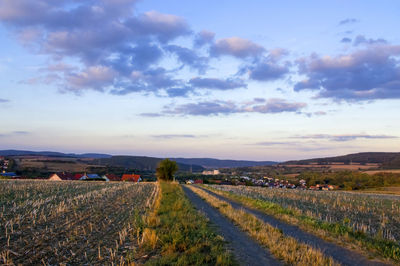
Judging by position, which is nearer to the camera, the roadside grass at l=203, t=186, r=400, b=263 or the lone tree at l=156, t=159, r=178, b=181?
the roadside grass at l=203, t=186, r=400, b=263

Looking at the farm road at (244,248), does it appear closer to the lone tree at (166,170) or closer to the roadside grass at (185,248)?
the roadside grass at (185,248)

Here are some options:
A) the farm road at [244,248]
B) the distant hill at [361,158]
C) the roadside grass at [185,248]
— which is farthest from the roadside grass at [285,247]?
the distant hill at [361,158]

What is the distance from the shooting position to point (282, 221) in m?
16.1

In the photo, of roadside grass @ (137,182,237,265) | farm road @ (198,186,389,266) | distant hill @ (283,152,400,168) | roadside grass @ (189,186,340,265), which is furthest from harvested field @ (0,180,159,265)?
distant hill @ (283,152,400,168)

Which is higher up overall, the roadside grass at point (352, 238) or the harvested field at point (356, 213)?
the roadside grass at point (352, 238)

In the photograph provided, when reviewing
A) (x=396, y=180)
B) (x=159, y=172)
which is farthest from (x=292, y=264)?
(x=396, y=180)

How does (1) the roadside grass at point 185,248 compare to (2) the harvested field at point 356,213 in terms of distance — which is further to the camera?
(2) the harvested field at point 356,213

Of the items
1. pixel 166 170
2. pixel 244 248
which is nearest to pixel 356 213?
pixel 244 248

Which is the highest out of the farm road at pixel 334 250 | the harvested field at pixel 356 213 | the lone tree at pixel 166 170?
the farm road at pixel 334 250

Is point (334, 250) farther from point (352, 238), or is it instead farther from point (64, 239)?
point (64, 239)

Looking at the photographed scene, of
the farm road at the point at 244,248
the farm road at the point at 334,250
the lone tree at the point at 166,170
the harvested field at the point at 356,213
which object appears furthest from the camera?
the lone tree at the point at 166,170

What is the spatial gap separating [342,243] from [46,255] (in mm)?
9556

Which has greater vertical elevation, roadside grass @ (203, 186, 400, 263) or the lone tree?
roadside grass @ (203, 186, 400, 263)

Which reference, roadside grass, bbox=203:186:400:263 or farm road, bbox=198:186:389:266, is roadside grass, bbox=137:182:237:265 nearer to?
farm road, bbox=198:186:389:266
